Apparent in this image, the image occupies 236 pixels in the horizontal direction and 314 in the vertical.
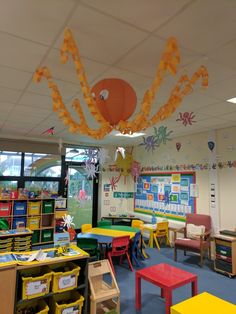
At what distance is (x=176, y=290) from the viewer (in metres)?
3.33

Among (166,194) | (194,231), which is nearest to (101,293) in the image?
(194,231)

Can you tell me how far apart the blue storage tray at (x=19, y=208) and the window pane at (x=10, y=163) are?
0.80 metres

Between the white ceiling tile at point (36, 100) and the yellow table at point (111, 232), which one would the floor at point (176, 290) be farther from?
the white ceiling tile at point (36, 100)

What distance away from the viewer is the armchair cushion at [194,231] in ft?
15.1

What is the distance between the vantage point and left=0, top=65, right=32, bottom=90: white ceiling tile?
2.31m

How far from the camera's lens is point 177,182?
5543mm

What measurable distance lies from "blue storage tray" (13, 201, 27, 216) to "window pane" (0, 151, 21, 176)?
31.6 inches

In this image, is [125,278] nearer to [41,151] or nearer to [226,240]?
[226,240]

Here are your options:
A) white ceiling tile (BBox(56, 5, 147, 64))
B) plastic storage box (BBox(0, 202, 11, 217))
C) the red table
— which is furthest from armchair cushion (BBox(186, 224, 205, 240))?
plastic storage box (BBox(0, 202, 11, 217))

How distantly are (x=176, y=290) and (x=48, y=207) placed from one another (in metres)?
3.54


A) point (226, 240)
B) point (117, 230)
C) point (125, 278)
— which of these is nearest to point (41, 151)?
point (117, 230)

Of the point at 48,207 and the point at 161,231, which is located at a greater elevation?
the point at 48,207

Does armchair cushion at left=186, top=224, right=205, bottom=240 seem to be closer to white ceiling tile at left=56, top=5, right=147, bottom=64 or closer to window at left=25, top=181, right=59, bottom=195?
window at left=25, top=181, right=59, bottom=195

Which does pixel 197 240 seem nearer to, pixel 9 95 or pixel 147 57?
pixel 147 57
